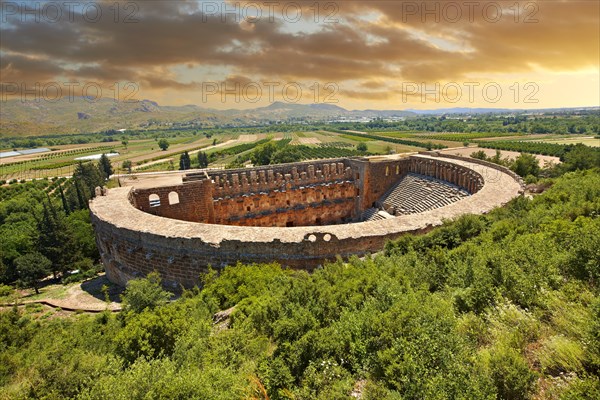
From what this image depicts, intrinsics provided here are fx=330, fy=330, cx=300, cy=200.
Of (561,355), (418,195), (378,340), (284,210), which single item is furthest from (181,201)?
(561,355)

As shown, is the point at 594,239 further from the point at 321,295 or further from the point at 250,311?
the point at 250,311

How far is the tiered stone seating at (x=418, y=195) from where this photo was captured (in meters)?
25.6

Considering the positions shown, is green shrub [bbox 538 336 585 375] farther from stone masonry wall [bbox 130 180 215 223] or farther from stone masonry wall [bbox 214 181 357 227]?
stone masonry wall [bbox 214 181 357 227]

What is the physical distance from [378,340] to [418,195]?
2415 centimetres

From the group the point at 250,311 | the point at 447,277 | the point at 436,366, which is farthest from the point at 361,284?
the point at 436,366

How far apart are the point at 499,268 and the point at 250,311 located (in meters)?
5.81

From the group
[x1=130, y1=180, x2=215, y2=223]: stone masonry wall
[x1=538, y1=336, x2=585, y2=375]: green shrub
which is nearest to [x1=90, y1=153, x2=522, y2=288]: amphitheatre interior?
[x1=130, y1=180, x2=215, y2=223]: stone masonry wall

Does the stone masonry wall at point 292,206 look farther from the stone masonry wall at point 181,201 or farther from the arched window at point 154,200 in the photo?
the arched window at point 154,200

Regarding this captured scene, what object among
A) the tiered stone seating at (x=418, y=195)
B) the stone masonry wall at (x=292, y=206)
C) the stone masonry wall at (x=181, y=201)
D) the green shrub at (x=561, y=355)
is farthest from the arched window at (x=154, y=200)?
the green shrub at (x=561, y=355)

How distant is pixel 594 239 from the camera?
23.3 ft

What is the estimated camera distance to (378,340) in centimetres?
558

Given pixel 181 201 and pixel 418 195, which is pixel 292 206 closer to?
pixel 181 201

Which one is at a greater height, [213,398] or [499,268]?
[499,268]

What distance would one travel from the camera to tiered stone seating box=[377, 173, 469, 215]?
25.6 metres
